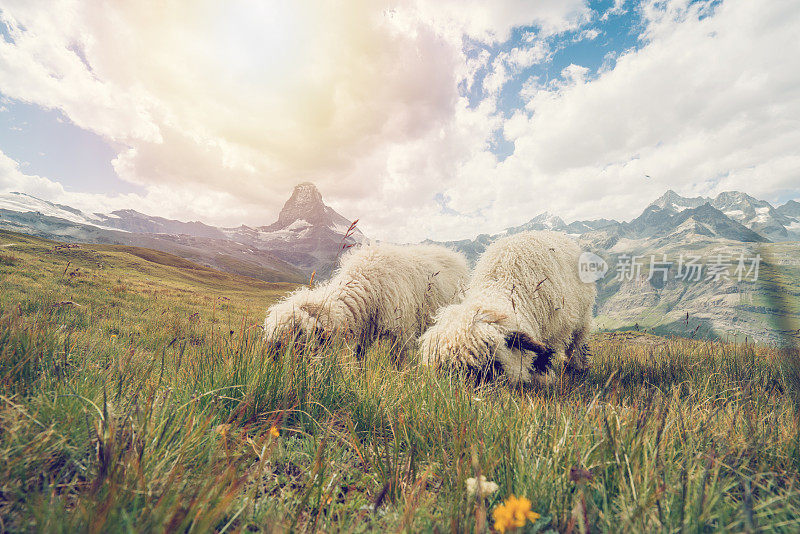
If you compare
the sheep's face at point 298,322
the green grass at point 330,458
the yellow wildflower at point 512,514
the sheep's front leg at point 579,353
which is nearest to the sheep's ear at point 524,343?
the green grass at point 330,458

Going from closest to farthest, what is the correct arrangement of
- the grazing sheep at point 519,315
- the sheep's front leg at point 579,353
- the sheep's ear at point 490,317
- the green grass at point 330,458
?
the green grass at point 330,458 < the grazing sheep at point 519,315 < the sheep's ear at point 490,317 < the sheep's front leg at point 579,353

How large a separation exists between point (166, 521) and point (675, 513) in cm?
224

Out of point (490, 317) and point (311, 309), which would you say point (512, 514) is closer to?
point (490, 317)

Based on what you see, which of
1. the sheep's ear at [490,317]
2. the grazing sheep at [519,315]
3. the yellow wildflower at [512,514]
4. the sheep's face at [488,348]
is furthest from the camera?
the sheep's ear at [490,317]

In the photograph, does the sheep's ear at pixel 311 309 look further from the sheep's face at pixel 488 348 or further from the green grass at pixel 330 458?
the green grass at pixel 330 458

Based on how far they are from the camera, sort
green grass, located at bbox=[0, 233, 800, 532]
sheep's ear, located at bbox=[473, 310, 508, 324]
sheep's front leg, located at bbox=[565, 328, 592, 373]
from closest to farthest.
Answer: green grass, located at bbox=[0, 233, 800, 532], sheep's ear, located at bbox=[473, 310, 508, 324], sheep's front leg, located at bbox=[565, 328, 592, 373]

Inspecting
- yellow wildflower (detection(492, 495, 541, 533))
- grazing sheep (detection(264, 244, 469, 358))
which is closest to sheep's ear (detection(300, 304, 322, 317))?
grazing sheep (detection(264, 244, 469, 358))

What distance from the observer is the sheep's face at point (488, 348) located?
15.1 feet

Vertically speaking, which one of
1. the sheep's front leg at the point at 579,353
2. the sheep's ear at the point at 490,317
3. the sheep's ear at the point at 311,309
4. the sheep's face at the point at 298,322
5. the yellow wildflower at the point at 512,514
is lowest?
the sheep's front leg at the point at 579,353

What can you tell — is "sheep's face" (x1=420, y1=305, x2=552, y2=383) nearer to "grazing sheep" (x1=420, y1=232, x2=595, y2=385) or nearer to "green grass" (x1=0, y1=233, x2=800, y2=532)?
"grazing sheep" (x1=420, y1=232, x2=595, y2=385)

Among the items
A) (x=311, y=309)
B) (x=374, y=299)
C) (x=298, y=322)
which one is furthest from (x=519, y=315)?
(x=298, y=322)

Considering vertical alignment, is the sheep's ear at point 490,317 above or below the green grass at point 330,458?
above

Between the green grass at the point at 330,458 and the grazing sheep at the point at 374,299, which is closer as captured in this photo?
the green grass at the point at 330,458

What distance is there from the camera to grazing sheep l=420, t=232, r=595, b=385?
471 cm
